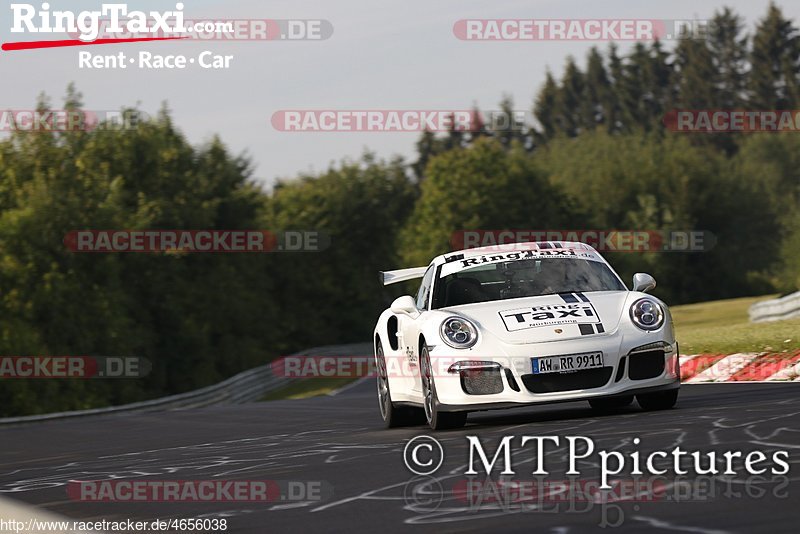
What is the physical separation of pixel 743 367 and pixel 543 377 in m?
6.85

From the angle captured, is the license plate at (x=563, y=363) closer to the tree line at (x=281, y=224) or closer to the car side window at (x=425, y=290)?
the car side window at (x=425, y=290)

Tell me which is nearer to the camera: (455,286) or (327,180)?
(455,286)

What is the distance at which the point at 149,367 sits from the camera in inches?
2274

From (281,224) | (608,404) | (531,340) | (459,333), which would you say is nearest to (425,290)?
(459,333)

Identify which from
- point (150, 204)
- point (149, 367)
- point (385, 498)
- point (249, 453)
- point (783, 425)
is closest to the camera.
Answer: point (385, 498)

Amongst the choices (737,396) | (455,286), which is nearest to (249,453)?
(455,286)

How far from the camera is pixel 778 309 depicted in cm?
3688

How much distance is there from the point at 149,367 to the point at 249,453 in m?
47.4

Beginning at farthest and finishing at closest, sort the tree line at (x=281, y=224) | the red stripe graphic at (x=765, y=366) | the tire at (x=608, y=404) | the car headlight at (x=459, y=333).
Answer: the tree line at (x=281, y=224) < the red stripe graphic at (x=765, y=366) < the tire at (x=608, y=404) < the car headlight at (x=459, y=333)

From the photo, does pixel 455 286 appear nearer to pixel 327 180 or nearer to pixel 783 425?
pixel 783 425

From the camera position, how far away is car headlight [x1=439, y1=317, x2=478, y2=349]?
1109 cm

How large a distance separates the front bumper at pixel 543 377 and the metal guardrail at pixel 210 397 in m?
12.3

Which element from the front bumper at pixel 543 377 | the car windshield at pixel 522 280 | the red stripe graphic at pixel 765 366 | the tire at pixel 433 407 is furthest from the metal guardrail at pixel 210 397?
the front bumper at pixel 543 377

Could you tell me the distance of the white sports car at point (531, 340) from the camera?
1089 cm
